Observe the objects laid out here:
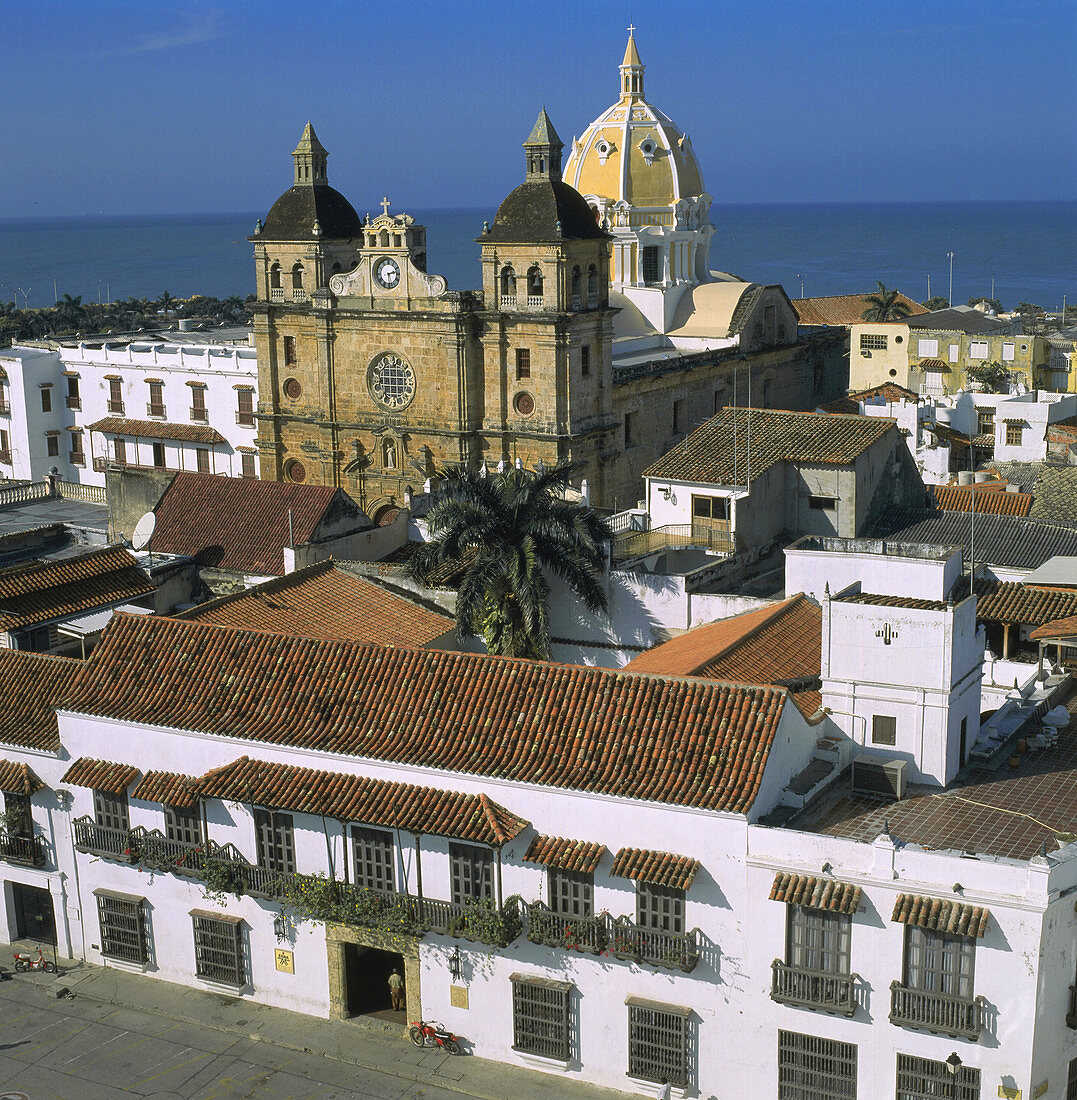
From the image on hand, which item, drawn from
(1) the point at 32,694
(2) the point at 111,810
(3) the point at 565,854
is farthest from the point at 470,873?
(1) the point at 32,694

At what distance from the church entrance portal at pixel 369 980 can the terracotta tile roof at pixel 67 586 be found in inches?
389

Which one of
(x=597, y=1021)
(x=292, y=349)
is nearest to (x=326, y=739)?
(x=597, y=1021)

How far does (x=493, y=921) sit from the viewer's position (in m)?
20.5

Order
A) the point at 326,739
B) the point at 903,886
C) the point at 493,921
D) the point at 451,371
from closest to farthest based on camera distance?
1. the point at 903,886
2. the point at 493,921
3. the point at 326,739
4. the point at 451,371

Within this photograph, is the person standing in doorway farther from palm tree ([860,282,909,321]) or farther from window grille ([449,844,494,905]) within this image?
palm tree ([860,282,909,321])

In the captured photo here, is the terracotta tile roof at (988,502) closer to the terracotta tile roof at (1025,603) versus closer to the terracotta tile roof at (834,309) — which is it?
the terracotta tile roof at (1025,603)

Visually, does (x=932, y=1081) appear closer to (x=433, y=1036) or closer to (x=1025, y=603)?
(x=433, y=1036)

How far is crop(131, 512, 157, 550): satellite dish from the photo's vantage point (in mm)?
36094

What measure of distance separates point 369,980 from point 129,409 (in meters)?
45.6

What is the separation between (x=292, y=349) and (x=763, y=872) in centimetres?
3424

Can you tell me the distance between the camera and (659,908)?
20031 mm

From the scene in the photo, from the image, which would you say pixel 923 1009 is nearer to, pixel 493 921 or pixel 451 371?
pixel 493 921

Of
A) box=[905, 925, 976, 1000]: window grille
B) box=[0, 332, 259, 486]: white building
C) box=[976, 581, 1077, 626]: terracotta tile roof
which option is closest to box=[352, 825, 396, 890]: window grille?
box=[905, 925, 976, 1000]: window grille

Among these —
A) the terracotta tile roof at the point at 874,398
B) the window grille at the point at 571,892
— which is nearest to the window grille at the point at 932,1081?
the window grille at the point at 571,892
